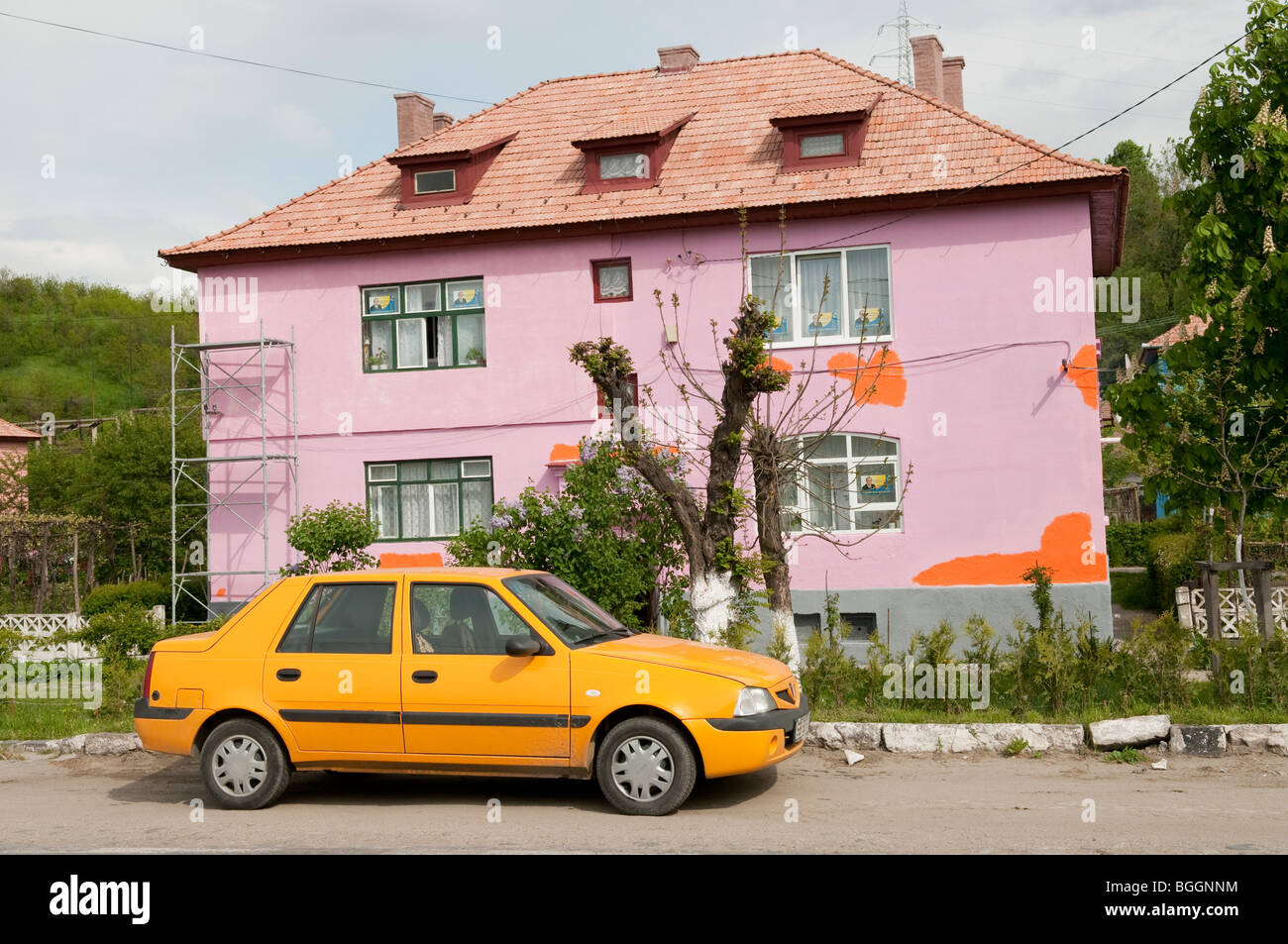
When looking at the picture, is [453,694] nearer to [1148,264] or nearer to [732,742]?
[732,742]

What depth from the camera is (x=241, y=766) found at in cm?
892

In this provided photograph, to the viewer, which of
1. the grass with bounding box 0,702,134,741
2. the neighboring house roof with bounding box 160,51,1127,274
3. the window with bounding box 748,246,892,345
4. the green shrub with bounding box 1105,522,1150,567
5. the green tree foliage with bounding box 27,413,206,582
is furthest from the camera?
the green shrub with bounding box 1105,522,1150,567

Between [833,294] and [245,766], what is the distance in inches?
501

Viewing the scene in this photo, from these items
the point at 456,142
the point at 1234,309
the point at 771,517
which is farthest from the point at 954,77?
the point at 771,517

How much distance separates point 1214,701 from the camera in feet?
35.9

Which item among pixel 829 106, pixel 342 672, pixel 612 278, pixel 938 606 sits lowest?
pixel 938 606

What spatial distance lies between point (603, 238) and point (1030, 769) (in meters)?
12.4

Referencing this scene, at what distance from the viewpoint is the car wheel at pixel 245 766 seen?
8859mm

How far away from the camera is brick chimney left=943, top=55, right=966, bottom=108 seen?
→ 24094 mm

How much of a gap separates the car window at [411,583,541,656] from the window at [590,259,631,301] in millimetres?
11681

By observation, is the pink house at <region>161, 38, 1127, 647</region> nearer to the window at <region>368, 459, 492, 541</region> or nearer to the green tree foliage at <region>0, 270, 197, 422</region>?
the window at <region>368, 459, 492, 541</region>

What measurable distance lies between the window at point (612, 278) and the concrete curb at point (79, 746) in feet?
35.4

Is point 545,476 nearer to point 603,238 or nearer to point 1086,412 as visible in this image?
point 603,238

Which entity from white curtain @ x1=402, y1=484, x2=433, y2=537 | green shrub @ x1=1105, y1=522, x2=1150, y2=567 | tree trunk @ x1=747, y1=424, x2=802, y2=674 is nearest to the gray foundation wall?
tree trunk @ x1=747, y1=424, x2=802, y2=674
